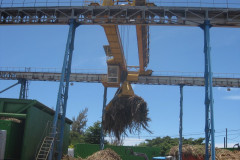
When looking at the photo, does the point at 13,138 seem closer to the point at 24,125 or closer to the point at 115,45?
the point at 24,125

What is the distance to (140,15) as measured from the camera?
59.2 ft

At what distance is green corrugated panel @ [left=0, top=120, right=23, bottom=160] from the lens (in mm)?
11461

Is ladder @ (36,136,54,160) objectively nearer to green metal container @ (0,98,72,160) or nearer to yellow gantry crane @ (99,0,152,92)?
green metal container @ (0,98,72,160)

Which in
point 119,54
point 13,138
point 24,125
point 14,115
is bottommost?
point 13,138

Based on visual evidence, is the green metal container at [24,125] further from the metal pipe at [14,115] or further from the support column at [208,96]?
the support column at [208,96]

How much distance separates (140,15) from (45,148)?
981 cm

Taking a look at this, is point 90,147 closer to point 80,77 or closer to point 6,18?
point 80,77

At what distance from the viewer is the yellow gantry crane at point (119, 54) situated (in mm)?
18203

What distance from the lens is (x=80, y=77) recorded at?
29.7m

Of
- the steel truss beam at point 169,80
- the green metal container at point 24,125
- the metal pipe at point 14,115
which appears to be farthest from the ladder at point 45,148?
the steel truss beam at point 169,80

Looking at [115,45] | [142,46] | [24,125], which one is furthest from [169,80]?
[24,125]

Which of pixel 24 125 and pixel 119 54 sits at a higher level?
pixel 119 54

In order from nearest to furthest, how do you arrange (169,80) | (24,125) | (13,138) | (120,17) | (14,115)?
1. (13,138)
2. (14,115)
3. (24,125)
4. (120,17)
5. (169,80)

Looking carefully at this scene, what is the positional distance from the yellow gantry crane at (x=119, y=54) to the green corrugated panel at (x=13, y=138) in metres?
7.87
